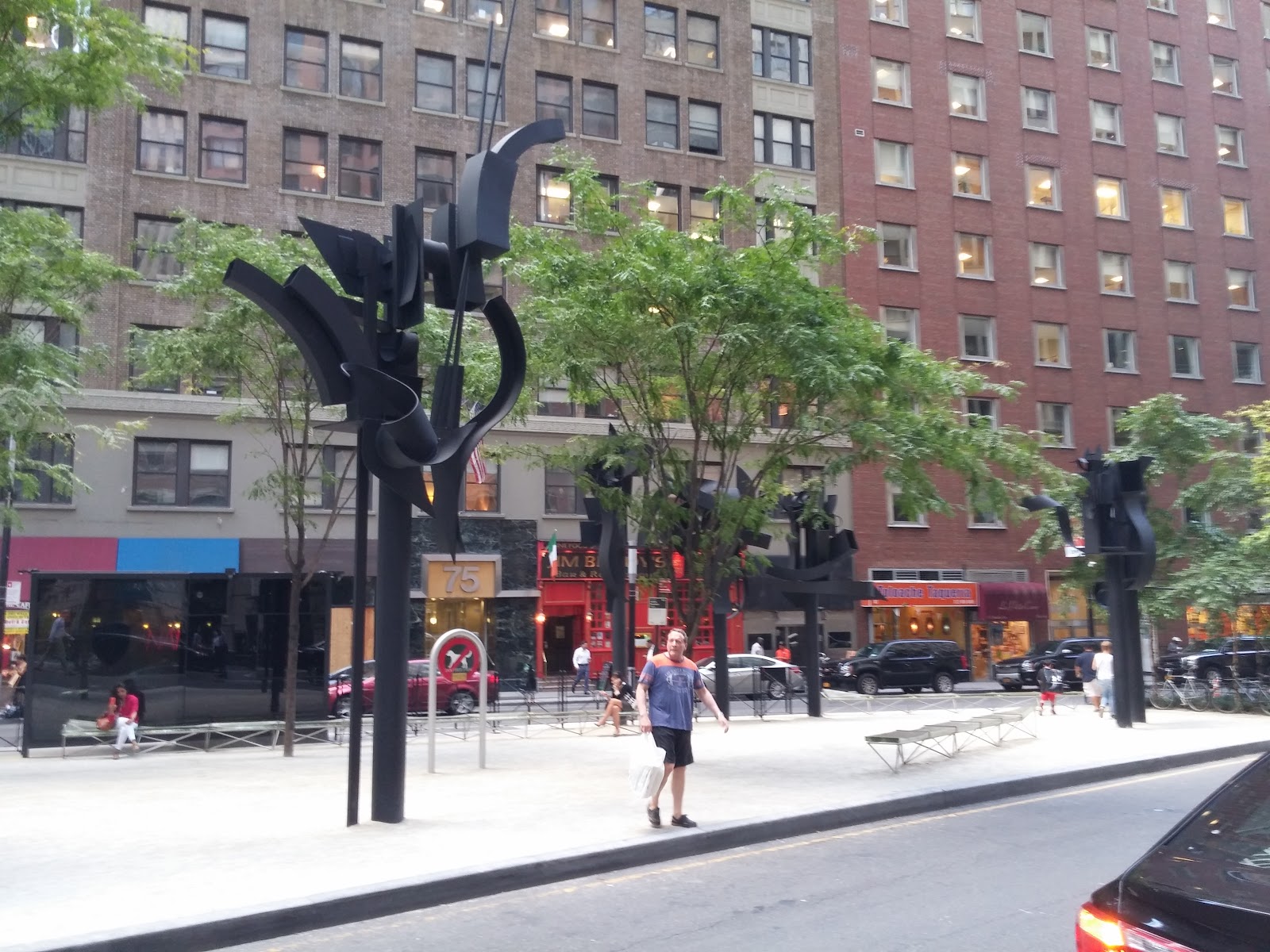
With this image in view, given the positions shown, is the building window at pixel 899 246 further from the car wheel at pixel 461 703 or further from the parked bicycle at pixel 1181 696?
the car wheel at pixel 461 703

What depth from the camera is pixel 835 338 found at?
1515 centimetres

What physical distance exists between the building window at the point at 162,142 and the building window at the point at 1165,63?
39619mm

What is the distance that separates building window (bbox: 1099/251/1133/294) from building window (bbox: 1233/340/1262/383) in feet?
20.2

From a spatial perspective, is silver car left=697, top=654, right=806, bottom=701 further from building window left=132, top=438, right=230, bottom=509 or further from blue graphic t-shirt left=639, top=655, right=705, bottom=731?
blue graphic t-shirt left=639, top=655, right=705, bottom=731

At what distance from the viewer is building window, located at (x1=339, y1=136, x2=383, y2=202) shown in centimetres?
3809

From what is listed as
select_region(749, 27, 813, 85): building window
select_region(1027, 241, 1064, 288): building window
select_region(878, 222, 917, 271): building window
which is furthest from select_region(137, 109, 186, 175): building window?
select_region(1027, 241, 1064, 288): building window

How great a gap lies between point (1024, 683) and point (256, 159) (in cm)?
2930

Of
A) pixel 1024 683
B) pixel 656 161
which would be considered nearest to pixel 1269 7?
pixel 656 161

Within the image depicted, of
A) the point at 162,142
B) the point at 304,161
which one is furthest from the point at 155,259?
the point at 304,161

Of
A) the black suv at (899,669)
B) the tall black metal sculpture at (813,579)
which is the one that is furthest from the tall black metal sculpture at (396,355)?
the black suv at (899,669)

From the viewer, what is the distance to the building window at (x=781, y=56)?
44531 millimetres

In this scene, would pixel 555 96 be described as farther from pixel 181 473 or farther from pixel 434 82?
pixel 181 473

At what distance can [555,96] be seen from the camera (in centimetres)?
4091

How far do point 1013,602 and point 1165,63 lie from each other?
25012 mm
